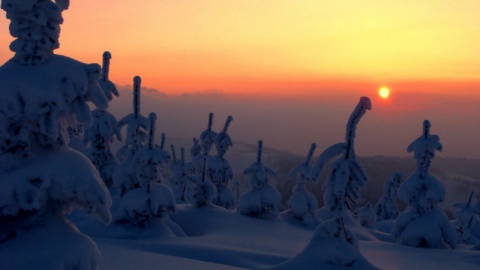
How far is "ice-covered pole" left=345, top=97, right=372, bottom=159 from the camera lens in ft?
43.6

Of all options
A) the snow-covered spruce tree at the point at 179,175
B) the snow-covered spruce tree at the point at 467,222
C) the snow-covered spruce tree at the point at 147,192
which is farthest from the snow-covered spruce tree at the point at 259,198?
the snow-covered spruce tree at the point at 179,175

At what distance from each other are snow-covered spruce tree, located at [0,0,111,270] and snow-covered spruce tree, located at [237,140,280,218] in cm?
1966

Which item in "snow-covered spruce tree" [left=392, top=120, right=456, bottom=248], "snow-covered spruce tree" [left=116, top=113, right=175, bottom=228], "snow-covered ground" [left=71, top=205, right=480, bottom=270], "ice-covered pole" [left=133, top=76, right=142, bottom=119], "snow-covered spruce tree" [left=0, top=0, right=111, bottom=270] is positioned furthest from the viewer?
"snow-covered spruce tree" [left=392, top=120, right=456, bottom=248]

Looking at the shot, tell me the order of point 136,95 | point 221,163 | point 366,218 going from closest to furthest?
point 136,95 → point 221,163 → point 366,218

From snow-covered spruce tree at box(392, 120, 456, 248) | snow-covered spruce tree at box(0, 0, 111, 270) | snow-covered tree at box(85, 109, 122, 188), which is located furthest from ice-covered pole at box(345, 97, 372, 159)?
snow-covered tree at box(85, 109, 122, 188)

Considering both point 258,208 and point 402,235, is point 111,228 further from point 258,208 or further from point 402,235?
point 402,235

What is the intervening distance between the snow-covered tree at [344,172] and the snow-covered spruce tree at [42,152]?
743 cm

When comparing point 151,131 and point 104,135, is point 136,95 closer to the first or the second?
point 151,131

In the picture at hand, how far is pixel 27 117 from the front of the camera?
6727 mm

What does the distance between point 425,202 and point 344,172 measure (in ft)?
33.3

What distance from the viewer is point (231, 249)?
1609 centimetres

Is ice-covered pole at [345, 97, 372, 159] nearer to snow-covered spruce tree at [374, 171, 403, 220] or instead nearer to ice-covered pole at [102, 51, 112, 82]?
ice-covered pole at [102, 51, 112, 82]

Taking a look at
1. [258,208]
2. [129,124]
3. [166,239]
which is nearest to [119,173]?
[129,124]

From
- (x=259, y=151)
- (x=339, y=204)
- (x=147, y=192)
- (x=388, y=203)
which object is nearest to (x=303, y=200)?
(x=259, y=151)
